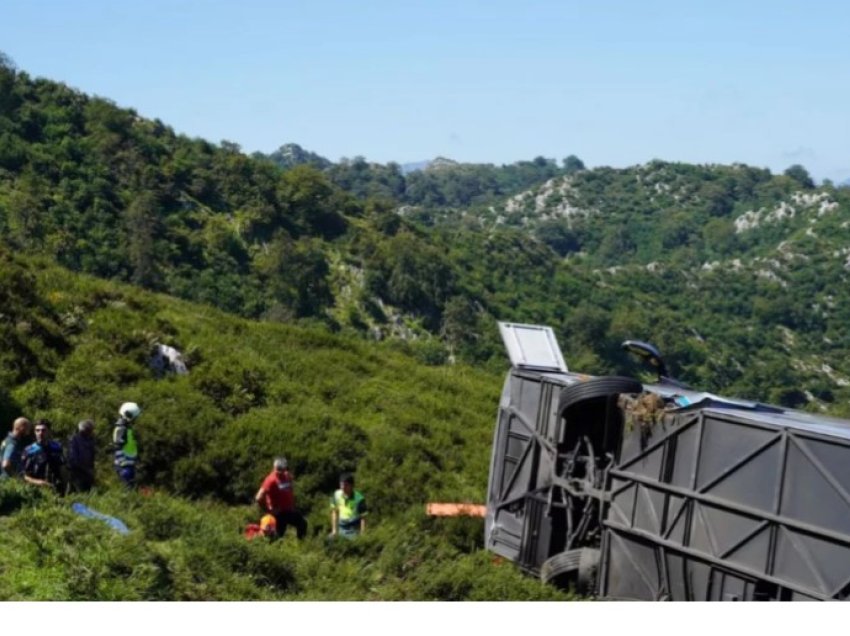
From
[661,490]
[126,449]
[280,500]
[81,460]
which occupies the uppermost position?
[661,490]

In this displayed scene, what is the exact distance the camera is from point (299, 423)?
1775 cm

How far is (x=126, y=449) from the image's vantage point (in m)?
13.0

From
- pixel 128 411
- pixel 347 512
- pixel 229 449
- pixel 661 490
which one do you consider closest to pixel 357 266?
pixel 229 449

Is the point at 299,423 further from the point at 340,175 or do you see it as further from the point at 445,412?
the point at 340,175

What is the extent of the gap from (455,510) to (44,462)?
5.46 m

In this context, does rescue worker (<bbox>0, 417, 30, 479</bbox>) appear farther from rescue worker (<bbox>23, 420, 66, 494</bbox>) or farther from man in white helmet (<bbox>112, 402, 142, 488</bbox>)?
man in white helmet (<bbox>112, 402, 142, 488</bbox>)

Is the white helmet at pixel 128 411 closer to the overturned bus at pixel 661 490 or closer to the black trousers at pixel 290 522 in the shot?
the black trousers at pixel 290 522

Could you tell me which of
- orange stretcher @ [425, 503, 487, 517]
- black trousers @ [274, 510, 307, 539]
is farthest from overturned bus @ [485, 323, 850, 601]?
black trousers @ [274, 510, 307, 539]

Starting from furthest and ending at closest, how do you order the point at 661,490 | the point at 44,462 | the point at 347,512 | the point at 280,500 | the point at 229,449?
the point at 229,449, the point at 347,512, the point at 280,500, the point at 44,462, the point at 661,490

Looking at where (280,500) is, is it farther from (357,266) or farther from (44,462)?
(357,266)

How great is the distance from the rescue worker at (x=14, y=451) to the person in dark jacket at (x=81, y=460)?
1.73 feet

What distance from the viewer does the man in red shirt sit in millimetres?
11594

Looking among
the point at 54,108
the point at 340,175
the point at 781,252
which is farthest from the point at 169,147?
the point at 340,175

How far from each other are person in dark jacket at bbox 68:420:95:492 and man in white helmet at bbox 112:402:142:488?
1158 millimetres
